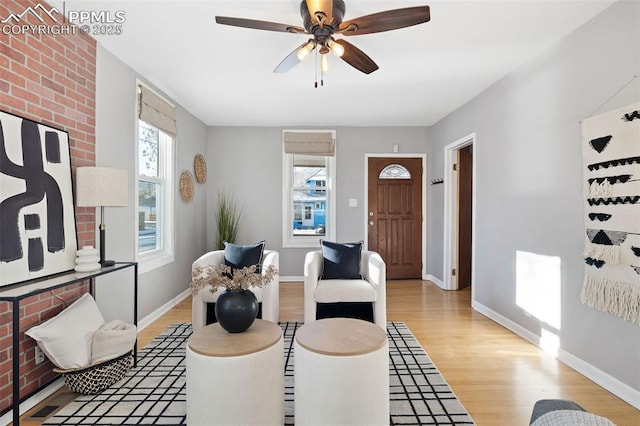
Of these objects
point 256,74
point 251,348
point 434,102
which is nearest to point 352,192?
point 434,102

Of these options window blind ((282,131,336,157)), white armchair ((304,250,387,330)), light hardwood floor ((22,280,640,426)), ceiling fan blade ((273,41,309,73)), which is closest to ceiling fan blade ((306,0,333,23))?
ceiling fan blade ((273,41,309,73))

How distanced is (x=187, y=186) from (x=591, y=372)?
14.3 feet

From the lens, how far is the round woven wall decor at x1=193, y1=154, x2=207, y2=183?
4.59 meters

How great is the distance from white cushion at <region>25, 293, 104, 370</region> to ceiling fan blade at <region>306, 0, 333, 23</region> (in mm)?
2348

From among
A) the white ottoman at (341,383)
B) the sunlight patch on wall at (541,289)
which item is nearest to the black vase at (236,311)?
the white ottoman at (341,383)

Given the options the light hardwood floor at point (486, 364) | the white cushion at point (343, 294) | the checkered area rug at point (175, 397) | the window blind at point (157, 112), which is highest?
the window blind at point (157, 112)

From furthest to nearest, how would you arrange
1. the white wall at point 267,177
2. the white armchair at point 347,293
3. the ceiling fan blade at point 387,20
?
the white wall at point 267,177
the white armchair at point 347,293
the ceiling fan blade at point 387,20

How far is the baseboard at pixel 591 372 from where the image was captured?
75.3 inches

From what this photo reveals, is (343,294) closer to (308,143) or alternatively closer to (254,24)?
(254,24)

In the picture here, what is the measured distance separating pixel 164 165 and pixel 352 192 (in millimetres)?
2728

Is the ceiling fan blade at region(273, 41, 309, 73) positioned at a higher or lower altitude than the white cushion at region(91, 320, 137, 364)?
higher

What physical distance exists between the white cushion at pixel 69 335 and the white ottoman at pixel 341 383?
1.39 meters

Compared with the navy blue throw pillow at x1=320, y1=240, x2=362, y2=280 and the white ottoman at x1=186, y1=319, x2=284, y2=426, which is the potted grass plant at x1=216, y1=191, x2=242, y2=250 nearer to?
the navy blue throw pillow at x1=320, y1=240, x2=362, y2=280

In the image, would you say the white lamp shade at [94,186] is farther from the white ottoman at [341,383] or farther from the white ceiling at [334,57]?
the white ottoman at [341,383]
